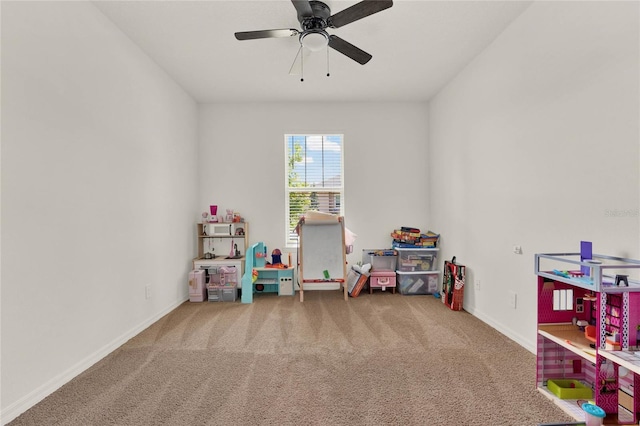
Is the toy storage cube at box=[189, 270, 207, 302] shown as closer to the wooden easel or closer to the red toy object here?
the wooden easel

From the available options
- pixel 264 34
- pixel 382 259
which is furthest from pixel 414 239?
pixel 264 34

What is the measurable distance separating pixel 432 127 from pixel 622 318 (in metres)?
3.47

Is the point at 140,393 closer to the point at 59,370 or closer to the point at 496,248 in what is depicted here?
the point at 59,370

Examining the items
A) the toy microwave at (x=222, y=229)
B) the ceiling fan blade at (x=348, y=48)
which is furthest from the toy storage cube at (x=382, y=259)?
the ceiling fan blade at (x=348, y=48)

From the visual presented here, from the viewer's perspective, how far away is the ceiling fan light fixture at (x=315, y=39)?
2.36 metres

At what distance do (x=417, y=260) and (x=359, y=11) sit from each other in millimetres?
3161

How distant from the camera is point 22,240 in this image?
186cm

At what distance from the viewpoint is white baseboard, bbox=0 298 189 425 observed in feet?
5.73

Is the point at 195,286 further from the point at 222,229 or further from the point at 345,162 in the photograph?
the point at 345,162

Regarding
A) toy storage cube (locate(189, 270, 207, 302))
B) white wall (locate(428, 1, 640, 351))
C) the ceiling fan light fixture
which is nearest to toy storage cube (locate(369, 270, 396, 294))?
white wall (locate(428, 1, 640, 351))

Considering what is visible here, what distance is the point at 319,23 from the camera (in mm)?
2330

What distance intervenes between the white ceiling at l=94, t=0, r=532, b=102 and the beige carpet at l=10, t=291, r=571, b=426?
267 cm

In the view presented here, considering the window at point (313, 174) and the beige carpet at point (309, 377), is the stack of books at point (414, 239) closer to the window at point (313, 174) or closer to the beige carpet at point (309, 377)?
the window at point (313, 174)

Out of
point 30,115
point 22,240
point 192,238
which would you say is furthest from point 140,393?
point 192,238
